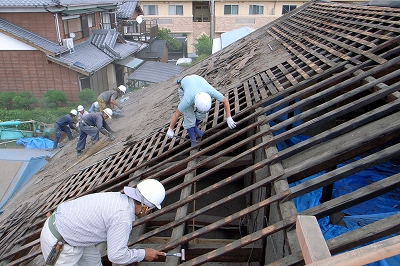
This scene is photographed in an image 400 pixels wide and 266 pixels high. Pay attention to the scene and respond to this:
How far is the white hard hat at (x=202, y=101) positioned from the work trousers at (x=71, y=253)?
6.63ft

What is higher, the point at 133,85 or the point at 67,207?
the point at 67,207

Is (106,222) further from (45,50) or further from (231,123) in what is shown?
(45,50)

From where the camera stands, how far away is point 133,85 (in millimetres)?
21266

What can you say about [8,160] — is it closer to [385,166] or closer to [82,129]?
[82,129]

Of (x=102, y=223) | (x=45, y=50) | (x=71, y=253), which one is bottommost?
(x=71, y=253)

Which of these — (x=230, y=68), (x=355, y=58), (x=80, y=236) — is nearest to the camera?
(x=80, y=236)

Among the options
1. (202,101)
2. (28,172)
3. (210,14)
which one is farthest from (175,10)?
(202,101)

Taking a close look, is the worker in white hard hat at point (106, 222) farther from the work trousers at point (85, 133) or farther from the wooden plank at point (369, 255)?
the work trousers at point (85, 133)

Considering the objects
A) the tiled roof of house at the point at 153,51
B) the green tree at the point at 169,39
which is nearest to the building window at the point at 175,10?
the green tree at the point at 169,39

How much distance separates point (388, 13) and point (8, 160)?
13.0 meters

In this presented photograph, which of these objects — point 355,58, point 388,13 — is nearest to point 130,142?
point 355,58

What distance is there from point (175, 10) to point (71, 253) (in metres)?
28.1

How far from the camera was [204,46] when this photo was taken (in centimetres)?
2650

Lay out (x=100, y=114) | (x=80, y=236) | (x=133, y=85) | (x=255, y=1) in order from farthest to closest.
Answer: (x=255, y=1) → (x=133, y=85) → (x=100, y=114) → (x=80, y=236)
